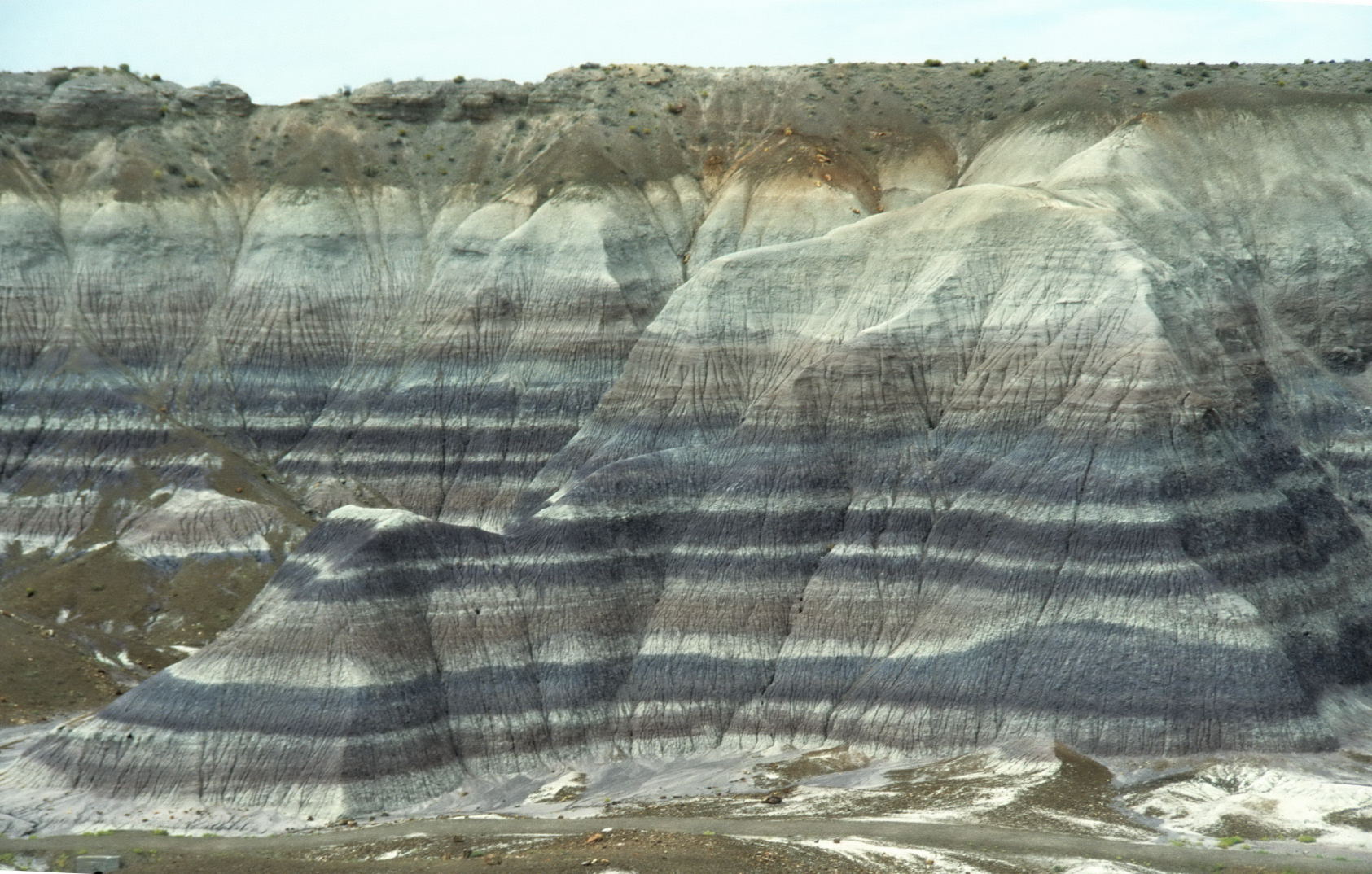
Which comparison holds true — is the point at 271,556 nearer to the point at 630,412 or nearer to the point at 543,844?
the point at 630,412

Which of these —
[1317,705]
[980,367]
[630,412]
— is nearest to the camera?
[1317,705]

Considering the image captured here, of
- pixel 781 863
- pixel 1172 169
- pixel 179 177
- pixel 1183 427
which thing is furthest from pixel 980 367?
pixel 179 177

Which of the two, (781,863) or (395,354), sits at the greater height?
(395,354)

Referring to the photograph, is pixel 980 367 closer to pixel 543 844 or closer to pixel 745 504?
pixel 745 504

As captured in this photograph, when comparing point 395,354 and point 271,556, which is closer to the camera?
point 271,556

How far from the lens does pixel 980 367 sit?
5819cm

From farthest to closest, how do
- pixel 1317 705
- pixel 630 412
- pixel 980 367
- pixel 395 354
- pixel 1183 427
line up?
pixel 395 354
pixel 630 412
pixel 980 367
pixel 1183 427
pixel 1317 705

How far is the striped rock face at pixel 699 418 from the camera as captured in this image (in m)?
51.1

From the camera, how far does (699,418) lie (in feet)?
216

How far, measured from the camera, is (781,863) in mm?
38656

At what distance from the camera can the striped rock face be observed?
168 ft

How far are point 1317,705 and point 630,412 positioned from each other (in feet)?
98.6

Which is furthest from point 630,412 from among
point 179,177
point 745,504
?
point 179,177

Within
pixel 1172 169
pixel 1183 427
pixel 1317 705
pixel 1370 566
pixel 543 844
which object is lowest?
pixel 543 844
